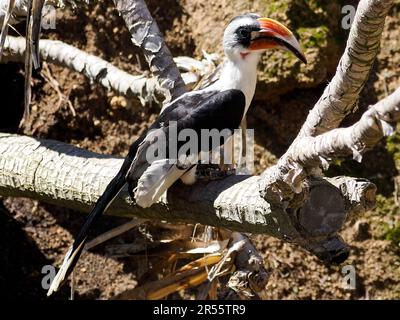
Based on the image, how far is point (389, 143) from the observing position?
12.6 feet

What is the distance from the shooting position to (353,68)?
2.38 meters

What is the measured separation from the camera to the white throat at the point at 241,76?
10.5 feet

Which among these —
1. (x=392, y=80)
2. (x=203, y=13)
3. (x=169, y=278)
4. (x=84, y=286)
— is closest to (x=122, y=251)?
(x=169, y=278)

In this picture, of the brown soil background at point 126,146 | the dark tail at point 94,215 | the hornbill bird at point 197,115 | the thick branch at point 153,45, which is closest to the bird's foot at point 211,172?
the hornbill bird at point 197,115

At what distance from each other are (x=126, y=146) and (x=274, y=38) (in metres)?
1.20

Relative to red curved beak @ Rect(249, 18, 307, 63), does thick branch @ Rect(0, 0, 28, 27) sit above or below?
above

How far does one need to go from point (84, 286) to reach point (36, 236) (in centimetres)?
34

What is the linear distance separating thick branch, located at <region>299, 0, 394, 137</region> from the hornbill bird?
0.55 meters

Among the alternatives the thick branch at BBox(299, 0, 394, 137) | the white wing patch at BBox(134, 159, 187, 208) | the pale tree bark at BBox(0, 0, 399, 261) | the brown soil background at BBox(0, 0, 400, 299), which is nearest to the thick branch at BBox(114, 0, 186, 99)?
the pale tree bark at BBox(0, 0, 399, 261)

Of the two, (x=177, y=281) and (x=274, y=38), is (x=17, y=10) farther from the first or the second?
(x=177, y=281)

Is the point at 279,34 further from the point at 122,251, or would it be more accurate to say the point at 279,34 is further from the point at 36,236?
the point at 36,236

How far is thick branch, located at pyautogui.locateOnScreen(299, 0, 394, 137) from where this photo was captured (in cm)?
228

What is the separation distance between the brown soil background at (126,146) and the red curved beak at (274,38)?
0.68m

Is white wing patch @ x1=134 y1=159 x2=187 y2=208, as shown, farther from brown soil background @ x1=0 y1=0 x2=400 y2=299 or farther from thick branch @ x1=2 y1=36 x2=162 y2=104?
brown soil background @ x1=0 y1=0 x2=400 y2=299
